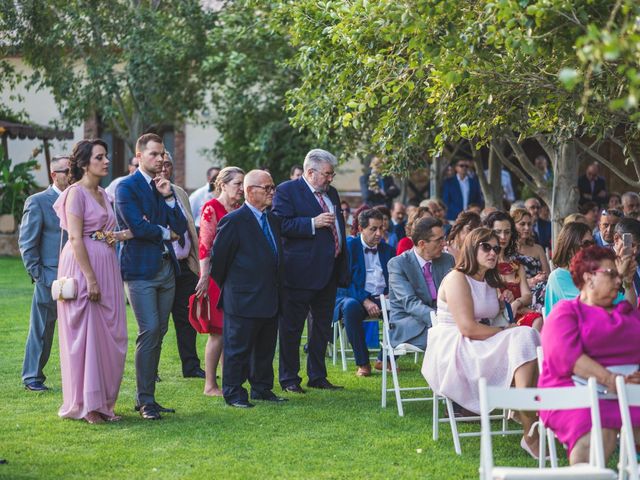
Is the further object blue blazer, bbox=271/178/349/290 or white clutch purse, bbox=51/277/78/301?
blue blazer, bbox=271/178/349/290

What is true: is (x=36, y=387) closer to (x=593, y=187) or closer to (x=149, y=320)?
(x=149, y=320)

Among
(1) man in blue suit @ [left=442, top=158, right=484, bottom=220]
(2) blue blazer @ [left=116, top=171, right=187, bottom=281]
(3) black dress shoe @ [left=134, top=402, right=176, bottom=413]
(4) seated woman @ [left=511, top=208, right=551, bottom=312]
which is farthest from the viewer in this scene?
(1) man in blue suit @ [left=442, top=158, right=484, bottom=220]

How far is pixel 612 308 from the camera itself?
6.76 metres

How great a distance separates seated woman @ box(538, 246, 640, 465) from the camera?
642 cm

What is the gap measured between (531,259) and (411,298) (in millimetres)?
1445

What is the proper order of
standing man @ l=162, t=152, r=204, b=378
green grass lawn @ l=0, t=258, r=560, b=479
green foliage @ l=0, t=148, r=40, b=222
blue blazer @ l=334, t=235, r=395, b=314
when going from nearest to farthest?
1. green grass lawn @ l=0, t=258, r=560, b=479
2. standing man @ l=162, t=152, r=204, b=378
3. blue blazer @ l=334, t=235, r=395, b=314
4. green foliage @ l=0, t=148, r=40, b=222

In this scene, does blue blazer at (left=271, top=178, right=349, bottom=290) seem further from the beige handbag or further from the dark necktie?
the beige handbag

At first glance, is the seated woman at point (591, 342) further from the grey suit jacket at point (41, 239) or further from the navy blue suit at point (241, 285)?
the grey suit jacket at point (41, 239)

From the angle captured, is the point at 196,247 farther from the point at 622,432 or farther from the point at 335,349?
the point at 622,432

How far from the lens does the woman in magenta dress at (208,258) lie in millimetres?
10242

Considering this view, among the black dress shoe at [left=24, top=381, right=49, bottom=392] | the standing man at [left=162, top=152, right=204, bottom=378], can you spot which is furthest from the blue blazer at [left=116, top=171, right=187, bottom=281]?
the black dress shoe at [left=24, top=381, right=49, bottom=392]

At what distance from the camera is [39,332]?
1045 cm

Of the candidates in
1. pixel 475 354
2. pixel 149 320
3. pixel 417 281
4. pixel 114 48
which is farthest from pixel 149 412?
pixel 114 48

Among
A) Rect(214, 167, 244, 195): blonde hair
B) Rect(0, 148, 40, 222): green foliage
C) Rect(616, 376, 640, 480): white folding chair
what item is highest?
Rect(0, 148, 40, 222): green foliage
